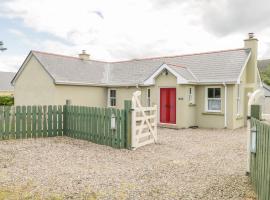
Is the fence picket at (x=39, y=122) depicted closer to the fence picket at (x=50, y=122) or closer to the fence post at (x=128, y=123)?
the fence picket at (x=50, y=122)

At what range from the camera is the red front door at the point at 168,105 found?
63.2ft

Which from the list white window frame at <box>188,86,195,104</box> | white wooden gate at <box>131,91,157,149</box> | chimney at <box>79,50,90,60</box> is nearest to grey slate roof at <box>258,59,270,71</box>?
chimney at <box>79,50,90,60</box>

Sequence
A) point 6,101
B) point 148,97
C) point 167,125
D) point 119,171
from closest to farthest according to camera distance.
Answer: point 119,171, point 167,125, point 148,97, point 6,101

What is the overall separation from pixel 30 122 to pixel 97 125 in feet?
11.5

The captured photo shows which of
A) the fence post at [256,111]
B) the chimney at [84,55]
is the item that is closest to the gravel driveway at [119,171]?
the fence post at [256,111]

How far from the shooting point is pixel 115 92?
78.4 ft

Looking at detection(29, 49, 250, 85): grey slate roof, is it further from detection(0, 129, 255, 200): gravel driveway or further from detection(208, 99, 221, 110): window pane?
detection(0, 129, 255, 200): gravel driveway

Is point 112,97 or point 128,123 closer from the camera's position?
point 128,123

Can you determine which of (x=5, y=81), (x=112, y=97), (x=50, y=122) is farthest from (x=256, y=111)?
(x=5, y=81)

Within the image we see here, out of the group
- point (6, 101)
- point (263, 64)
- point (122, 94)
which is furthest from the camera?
point (263, 64)

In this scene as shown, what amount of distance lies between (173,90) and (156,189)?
13.3 meters

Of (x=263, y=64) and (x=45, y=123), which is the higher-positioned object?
(x=263, y=64)

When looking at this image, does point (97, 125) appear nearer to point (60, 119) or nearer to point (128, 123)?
point (128, 123)

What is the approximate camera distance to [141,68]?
24141 millimetres
